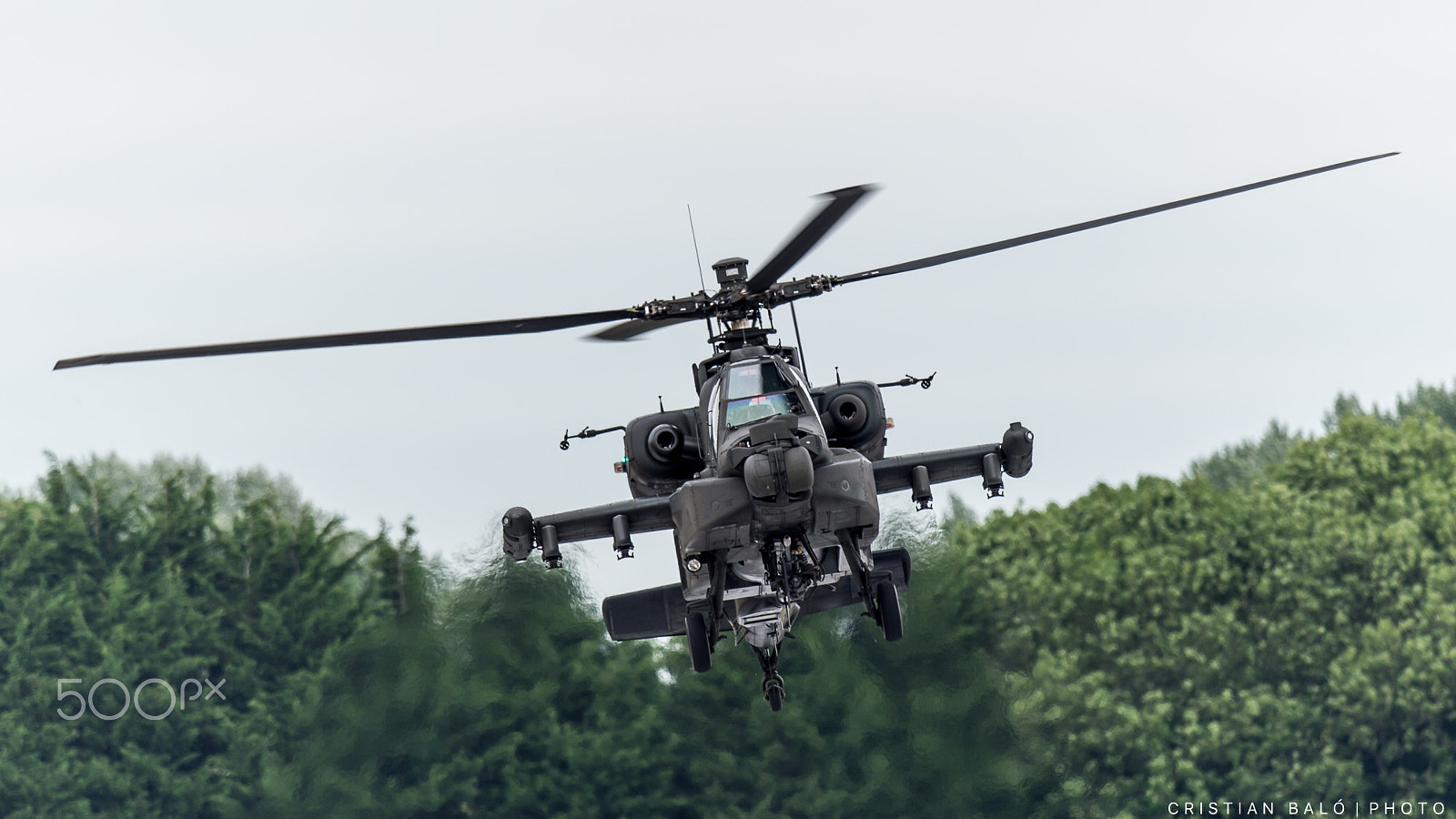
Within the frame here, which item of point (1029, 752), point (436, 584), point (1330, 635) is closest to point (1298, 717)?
point (1330, 635)

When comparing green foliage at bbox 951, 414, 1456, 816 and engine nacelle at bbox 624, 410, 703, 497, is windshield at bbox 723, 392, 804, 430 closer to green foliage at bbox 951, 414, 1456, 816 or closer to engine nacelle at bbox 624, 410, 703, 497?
engine nacelle at bbox 624, 410, 703, 497

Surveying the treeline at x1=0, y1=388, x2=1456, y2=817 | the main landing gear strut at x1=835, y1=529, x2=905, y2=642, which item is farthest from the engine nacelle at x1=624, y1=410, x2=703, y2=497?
the treeline at x1=0, y1=388, x2=1456, y2=817

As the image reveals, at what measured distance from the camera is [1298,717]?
41094 millimetres

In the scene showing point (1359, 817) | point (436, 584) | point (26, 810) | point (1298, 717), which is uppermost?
point (436, 584)

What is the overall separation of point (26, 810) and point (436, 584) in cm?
1009

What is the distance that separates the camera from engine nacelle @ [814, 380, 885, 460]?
58.3 feet

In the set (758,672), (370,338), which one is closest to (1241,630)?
(758,672)

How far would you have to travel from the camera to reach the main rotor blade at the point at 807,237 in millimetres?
13836

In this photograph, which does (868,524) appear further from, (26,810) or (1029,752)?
(26,810)

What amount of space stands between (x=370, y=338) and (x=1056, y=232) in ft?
19.7

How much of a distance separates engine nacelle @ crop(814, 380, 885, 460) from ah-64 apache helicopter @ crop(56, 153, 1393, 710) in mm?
13

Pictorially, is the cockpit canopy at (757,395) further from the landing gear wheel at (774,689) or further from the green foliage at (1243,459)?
the green foliage at (1243,459)

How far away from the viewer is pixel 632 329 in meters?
17.6

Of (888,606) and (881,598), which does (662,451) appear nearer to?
(881,598)
